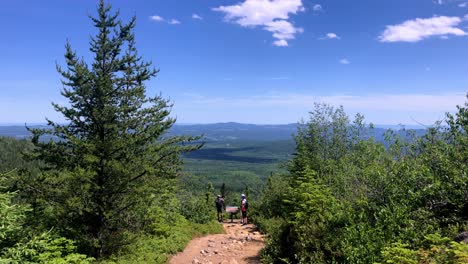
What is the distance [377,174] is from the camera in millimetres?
10484

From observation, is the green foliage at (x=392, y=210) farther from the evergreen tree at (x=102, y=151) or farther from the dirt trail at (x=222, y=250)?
the evergreen tree at (x=102, y=151)

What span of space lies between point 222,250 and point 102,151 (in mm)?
6921

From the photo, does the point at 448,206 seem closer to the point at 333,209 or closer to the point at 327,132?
the point at 333,209

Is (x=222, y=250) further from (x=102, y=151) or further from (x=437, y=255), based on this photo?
(x=437, y=255)

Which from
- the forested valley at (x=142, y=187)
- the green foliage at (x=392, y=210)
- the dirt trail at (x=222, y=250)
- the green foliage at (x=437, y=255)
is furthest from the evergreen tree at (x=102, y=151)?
the green foliage at (x=437, y=255)

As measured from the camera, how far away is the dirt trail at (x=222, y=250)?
13.5m

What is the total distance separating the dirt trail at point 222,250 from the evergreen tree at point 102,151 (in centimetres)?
282

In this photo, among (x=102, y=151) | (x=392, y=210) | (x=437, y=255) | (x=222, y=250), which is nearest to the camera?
(x=437, y=255)

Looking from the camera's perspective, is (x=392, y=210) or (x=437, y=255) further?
(x=392, y=210)

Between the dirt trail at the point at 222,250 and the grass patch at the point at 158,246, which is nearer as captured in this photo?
the grass patch at the point at 158,246

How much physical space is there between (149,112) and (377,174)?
9.18m

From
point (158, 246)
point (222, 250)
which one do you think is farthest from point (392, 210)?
point (158, 246)

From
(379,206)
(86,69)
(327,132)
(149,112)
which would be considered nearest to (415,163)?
(379,206)

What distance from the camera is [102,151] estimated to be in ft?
39.9
